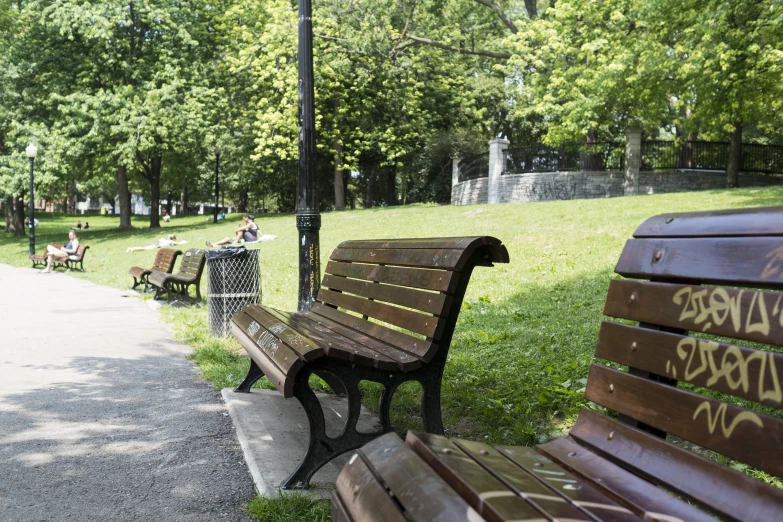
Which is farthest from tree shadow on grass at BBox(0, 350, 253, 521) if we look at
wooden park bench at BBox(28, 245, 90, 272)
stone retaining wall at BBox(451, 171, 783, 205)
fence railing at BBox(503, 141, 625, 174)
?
fence railing at BBox(503, 141, 625, 174)

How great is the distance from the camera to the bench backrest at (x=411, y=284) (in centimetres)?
352

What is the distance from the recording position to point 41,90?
96.4 feet

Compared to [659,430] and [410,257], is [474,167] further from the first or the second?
[659,430]

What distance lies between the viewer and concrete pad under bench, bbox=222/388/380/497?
11.5 ft

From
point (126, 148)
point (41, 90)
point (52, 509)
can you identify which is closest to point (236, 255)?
point (52, 509)

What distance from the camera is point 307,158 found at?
20.8 feet

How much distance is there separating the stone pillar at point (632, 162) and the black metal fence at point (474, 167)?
19.7 ft

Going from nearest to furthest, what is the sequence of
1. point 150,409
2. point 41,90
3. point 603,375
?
point 603,375 < point 150,409 < point 41,90

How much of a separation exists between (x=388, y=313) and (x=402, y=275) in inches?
10.2

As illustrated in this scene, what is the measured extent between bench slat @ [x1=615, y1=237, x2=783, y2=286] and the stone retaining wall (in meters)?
25.0

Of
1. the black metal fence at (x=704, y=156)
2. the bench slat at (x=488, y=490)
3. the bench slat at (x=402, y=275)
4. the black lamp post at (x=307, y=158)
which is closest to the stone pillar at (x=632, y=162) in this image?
the black metal fence at (x=704, y=156)

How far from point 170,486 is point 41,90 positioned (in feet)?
98.6

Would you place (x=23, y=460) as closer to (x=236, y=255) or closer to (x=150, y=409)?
(x=150, y=409)

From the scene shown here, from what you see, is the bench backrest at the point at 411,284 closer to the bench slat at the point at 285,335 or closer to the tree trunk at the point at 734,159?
the bench slat at the point at 285,335
